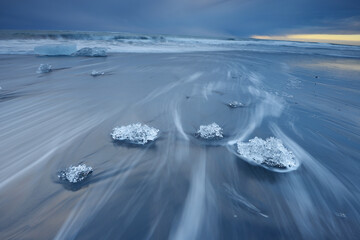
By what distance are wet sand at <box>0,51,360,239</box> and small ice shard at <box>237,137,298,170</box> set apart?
82 mm

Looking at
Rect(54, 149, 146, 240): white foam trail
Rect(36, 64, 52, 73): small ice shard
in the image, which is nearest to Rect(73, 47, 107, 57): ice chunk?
Rect(36, 64, 52, 73): small ice shard

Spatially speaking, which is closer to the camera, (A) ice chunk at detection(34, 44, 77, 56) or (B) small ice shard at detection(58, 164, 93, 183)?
(B) small ice shard at detection(58, 164, 93, 183)

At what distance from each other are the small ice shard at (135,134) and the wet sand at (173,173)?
0.29 ft

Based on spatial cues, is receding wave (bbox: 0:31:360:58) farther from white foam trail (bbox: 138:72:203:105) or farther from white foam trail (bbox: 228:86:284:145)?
white foam trail (bbox: 228:86:284:145)

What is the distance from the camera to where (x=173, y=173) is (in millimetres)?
1558

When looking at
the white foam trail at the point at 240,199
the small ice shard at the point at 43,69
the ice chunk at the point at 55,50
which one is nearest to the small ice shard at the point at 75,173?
the white foam trail at the point at 240,199

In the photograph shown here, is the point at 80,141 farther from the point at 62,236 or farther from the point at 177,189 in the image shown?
the point at 177,189

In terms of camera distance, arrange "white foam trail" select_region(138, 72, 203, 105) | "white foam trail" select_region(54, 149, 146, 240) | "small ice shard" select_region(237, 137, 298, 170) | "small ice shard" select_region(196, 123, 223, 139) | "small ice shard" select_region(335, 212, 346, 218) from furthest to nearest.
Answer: "white foam trail" select_region(138, 72, 203, 105) < "small ice shard" select_region(196, 123, 223, 139) < "small ice shard" select_region(237, 137, 298, 170) < "small ice shard" select_region(335, 212, 346, 218) < "white foam trail" select_region(54, 149, 146, 240)

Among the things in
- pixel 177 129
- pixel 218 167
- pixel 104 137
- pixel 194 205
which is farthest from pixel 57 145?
pixel 218 167

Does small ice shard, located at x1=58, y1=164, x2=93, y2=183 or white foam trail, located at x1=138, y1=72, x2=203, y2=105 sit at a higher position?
small ice shard, located at x1=58, y1=164, x2=93, y2=183

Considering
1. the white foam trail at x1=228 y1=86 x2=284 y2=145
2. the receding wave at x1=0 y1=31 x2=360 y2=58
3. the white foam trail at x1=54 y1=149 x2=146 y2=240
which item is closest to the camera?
the white foam trail at x1=54 y1=149 x2=146 y2=240

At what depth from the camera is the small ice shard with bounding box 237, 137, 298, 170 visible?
1588 mm

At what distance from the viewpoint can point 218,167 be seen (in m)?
1.62

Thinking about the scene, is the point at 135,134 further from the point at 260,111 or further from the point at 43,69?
the point at 43,69
